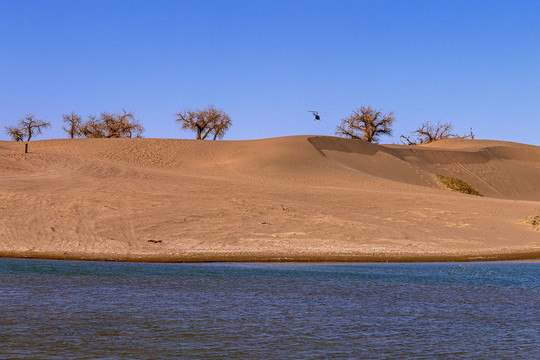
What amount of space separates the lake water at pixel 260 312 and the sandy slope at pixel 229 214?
11.5 ft

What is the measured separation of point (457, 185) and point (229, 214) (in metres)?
34.5

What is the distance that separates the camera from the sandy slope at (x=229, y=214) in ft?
74.9

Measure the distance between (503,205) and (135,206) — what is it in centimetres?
1984

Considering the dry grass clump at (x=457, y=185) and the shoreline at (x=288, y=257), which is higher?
the dry grass clump at (x=457, y=185)

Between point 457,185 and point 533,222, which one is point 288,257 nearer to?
point 533,222

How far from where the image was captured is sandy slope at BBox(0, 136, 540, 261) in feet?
74.9

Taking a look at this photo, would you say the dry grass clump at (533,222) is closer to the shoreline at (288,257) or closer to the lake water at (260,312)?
the shoreline at (288,257)

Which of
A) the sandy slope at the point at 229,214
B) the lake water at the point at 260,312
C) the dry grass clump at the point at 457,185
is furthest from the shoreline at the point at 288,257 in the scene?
the dry grass clump at the point at 457,185

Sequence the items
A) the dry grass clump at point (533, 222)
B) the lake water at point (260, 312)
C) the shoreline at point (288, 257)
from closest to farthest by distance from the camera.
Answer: the lake water at point (260, 312), the shoreline at point (288, 257), the dry grass clump at point (533, 222)

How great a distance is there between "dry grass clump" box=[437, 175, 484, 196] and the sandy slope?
8.32 metres

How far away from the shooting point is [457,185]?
194 feet

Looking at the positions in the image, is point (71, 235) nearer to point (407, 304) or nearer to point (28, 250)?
point (28, 250)

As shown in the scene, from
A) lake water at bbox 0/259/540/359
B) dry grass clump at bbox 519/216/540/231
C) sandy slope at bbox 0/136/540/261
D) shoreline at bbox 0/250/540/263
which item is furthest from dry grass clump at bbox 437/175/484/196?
lake water at bbox 0/259/540/359

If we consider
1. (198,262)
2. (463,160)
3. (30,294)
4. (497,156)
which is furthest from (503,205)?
(497,156)
